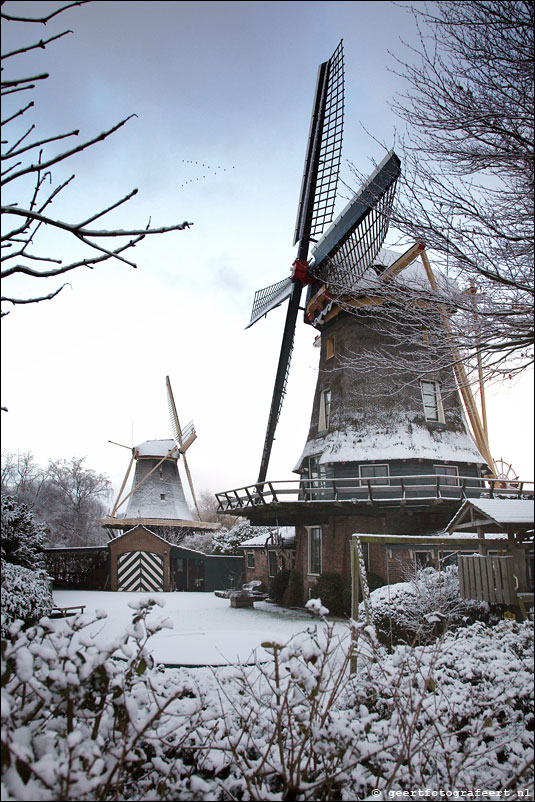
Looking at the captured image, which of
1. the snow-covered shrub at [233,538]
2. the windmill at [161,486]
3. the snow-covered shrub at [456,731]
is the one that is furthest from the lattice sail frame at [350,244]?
the windmill at [161,486]

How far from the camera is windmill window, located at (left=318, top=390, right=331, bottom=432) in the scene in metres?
16.1

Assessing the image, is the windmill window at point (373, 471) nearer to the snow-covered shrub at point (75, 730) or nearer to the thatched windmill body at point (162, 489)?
the snow-covered shrub at point (75, 730)

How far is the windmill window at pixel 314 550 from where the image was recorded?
15.5 metres

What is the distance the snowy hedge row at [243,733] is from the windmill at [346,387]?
9550 millimetres

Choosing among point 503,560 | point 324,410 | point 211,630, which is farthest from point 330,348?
point 503,560

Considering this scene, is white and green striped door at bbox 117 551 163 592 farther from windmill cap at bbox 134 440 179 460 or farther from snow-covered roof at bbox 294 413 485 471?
snow-covered roof at bbox 294 413 485 471

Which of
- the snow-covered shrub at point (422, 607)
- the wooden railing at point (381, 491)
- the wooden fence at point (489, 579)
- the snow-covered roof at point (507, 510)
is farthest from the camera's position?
the wooden railing at point (381, 491)

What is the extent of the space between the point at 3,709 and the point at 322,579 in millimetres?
12621

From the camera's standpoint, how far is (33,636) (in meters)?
2.97

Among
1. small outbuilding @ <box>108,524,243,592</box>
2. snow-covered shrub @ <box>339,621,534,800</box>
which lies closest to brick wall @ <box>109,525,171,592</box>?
small outbuilding @ <box>108,524,243,592</box>

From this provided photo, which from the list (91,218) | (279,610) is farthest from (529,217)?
(279,610)

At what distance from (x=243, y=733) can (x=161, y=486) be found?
28317 mm

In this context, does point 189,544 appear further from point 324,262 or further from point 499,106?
point 499,106

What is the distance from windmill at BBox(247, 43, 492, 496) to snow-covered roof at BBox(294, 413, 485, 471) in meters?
0.03
